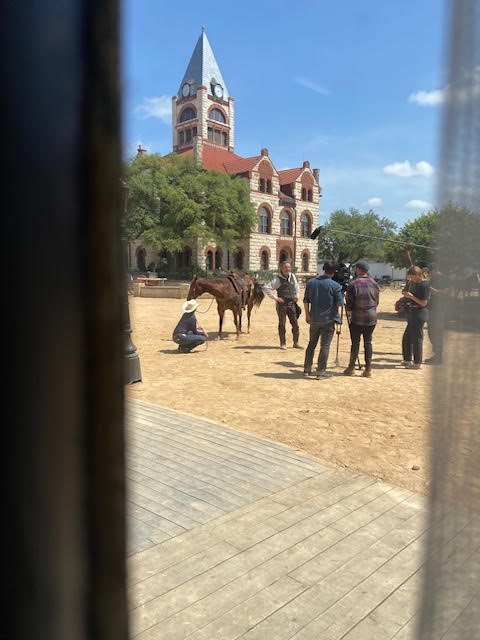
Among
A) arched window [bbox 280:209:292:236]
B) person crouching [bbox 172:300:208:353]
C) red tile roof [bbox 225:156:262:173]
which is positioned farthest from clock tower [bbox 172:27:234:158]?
person crouching [bbox 172:300:208:353]

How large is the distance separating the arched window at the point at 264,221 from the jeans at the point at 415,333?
4558 centimetres

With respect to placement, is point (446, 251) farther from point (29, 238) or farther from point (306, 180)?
point (306, 180)

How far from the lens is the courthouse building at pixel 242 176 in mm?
52031

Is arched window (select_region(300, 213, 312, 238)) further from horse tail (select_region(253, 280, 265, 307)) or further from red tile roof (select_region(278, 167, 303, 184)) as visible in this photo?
horse tail (select_region(253, 280, 265, 307))

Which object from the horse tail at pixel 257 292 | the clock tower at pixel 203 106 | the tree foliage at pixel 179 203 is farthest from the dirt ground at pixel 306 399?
the clock tower at pixel 203 106

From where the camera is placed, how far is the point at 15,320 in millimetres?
1228

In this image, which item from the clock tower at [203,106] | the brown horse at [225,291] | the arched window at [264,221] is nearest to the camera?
the brown horse at [225,291]

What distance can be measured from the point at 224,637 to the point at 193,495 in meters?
1.46

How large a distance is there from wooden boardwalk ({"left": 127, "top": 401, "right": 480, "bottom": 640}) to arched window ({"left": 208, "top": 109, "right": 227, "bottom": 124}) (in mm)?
69187

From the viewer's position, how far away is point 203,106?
64.6 metres

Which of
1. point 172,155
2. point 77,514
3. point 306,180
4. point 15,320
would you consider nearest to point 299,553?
point 77,514

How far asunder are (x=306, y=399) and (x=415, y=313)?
11.7 ft

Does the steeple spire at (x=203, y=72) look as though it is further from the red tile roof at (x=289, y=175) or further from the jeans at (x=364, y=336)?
the jeans at (x=364, y=336)

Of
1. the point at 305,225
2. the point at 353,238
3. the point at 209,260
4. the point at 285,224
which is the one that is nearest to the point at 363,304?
the point at 209,260
